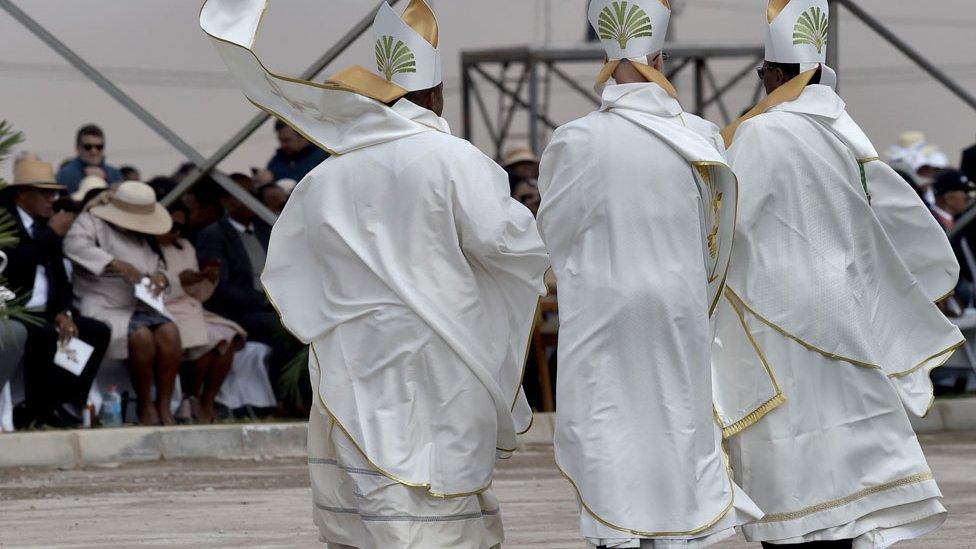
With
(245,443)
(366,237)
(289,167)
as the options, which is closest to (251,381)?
(245,443)

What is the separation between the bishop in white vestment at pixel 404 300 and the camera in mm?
6914

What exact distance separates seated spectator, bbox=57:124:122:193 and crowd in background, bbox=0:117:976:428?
1.23 meters

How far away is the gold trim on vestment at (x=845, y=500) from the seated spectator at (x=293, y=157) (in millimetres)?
8924

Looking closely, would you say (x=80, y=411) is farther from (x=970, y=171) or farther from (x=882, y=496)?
(x=970, y=171)

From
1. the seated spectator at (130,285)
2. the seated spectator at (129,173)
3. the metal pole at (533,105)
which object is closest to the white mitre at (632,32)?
the seated spectator at (130,285)

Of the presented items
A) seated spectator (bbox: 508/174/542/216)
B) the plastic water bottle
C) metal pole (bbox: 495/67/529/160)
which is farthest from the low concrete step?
metal pole (bbox: 495/67/529/160)

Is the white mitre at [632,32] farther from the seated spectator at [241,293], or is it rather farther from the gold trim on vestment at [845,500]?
the seated spectator at [241,293]

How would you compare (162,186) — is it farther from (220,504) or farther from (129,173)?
(220,504)

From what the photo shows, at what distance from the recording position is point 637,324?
6.63m

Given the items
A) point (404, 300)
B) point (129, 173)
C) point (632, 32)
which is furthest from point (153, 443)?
point (632, 32)

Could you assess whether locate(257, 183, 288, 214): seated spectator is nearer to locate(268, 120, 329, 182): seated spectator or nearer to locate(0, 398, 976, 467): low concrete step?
locate(268, 120, 329, 182): seated spectator

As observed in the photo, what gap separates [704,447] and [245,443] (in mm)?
6826

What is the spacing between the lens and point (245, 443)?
13.0 m

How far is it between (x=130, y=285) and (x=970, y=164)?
801cm
